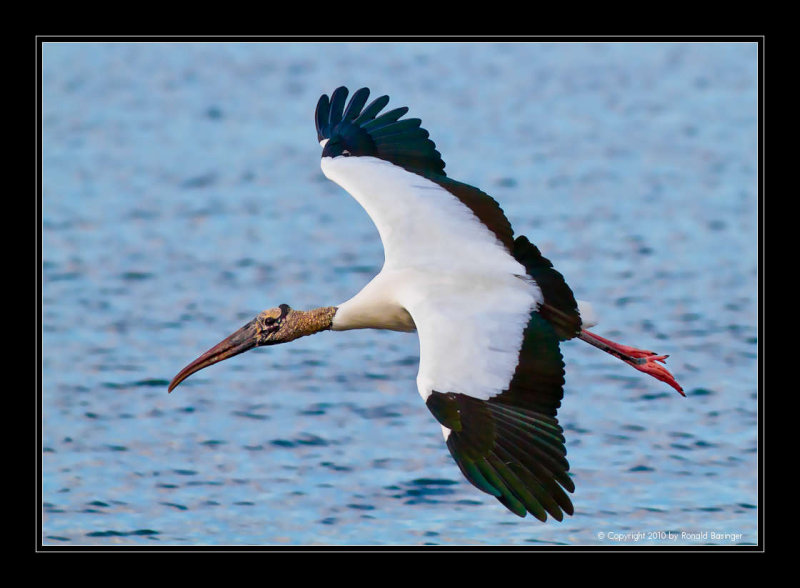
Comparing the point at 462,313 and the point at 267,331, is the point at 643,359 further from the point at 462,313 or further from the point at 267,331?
the point at 267,331

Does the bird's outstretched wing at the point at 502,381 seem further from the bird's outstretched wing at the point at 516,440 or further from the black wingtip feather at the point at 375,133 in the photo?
the black wingtip feather at the point at 375,133

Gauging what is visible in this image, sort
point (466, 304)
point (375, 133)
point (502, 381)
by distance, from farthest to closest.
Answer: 1. point (375, 133)
2. point (466, 304)
3. point (502, 381)

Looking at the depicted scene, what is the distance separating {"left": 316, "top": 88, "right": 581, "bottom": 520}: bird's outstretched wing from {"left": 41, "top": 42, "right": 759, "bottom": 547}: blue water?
1.83m

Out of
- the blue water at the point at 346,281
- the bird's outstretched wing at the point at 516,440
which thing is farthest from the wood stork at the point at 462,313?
the blue water at the point at 346,281

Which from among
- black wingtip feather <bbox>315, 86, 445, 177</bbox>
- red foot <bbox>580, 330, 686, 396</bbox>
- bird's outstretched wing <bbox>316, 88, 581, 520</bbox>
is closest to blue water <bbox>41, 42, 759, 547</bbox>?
red foot <bbox>580, 330, 686, 396</bbox>

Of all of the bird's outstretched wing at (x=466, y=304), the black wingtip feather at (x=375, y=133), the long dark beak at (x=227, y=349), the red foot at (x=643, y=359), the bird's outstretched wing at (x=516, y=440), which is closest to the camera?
the bird's outstretched wing at (x=516, y=440)

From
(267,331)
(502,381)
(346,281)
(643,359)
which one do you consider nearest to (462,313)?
(502,381)

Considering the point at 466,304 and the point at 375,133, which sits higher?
the point at 375,133

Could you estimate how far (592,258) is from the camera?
17.2 m

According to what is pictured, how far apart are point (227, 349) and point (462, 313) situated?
202 centimetres

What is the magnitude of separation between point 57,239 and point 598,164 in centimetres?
720

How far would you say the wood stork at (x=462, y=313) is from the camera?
866 cm

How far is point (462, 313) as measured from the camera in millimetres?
9555

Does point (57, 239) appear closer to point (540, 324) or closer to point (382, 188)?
point (382, 188)
